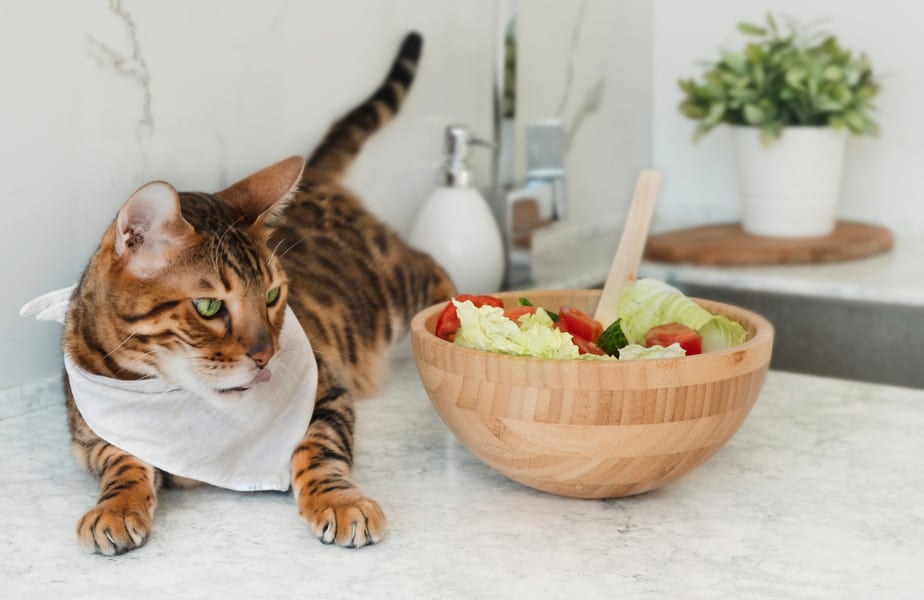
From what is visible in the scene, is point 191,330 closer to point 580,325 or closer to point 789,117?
point 580,325

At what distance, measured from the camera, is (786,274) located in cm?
229

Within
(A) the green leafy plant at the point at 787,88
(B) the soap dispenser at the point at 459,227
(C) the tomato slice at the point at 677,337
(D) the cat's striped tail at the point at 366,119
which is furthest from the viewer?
(A) the green leafy plant at the point at 787,88

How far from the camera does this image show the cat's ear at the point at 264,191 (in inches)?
51.0

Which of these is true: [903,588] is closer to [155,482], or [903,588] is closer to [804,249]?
[155,482]

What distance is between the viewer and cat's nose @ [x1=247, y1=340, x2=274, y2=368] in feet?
3.85

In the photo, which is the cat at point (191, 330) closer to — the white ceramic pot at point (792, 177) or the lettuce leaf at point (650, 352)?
the lettuce leaf at point (650, 352)

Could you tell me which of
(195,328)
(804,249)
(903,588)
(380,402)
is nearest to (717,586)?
(903,588)

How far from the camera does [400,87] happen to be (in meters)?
1.95

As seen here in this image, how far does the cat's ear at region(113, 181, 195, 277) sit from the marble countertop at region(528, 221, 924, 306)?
1.14 m

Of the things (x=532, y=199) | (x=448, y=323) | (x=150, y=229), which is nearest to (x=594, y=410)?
(x=448, y=323)

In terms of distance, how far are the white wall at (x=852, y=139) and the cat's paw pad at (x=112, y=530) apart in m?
2.08

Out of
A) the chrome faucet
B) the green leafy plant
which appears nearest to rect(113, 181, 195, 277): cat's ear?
the chrome faucet

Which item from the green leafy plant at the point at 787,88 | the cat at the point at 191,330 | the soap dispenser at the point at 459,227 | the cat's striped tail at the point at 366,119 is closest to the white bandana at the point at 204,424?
the cat at the point at 191,330

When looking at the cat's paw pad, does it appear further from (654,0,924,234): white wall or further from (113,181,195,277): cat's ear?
(654,0,924,234): white wall
